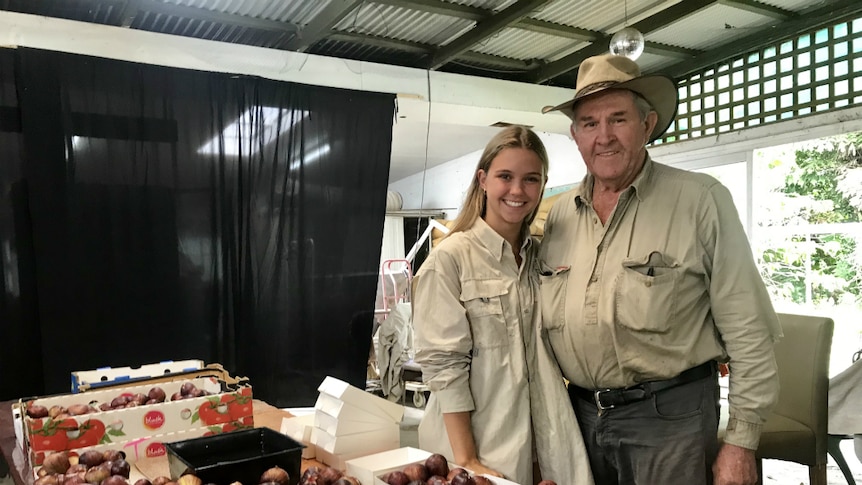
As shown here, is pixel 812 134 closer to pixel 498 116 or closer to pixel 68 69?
pixel 498 116

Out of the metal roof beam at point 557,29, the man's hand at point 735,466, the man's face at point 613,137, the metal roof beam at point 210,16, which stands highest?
the metal roof beam at point 557,29

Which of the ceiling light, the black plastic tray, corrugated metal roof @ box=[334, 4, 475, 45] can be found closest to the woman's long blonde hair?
the black plastic tray

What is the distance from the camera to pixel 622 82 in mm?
1532

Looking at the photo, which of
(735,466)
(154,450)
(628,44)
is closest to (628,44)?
(628,44)

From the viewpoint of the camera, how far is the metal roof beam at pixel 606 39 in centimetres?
325

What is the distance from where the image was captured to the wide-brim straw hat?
1557 millimetres

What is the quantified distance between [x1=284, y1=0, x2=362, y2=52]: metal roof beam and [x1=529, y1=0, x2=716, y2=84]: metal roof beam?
1.67 metres

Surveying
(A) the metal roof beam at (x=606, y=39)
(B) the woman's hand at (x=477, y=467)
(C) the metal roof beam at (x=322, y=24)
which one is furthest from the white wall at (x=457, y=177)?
(B) the woman's hand at (x=477, y=467)

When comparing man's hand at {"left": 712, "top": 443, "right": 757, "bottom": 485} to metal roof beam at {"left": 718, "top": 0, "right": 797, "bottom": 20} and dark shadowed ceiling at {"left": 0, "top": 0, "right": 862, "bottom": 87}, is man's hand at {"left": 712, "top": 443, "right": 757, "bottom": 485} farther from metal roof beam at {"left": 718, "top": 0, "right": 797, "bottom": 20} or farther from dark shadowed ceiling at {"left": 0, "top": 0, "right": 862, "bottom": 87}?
metal roof beam at {"left": 718, "top": 0, "right": 797, "bottom": 20}

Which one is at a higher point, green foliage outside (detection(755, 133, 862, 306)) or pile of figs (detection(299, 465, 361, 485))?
green foliage outside (detection(755, 133, 862, 306))

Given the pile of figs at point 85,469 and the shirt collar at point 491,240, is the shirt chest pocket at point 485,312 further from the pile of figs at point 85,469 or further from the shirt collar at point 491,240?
the pile of figs at point 85,469

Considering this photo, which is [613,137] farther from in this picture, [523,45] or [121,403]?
[523,45]

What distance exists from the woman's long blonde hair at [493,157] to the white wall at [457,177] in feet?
8.95

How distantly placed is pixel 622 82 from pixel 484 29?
2117mm
